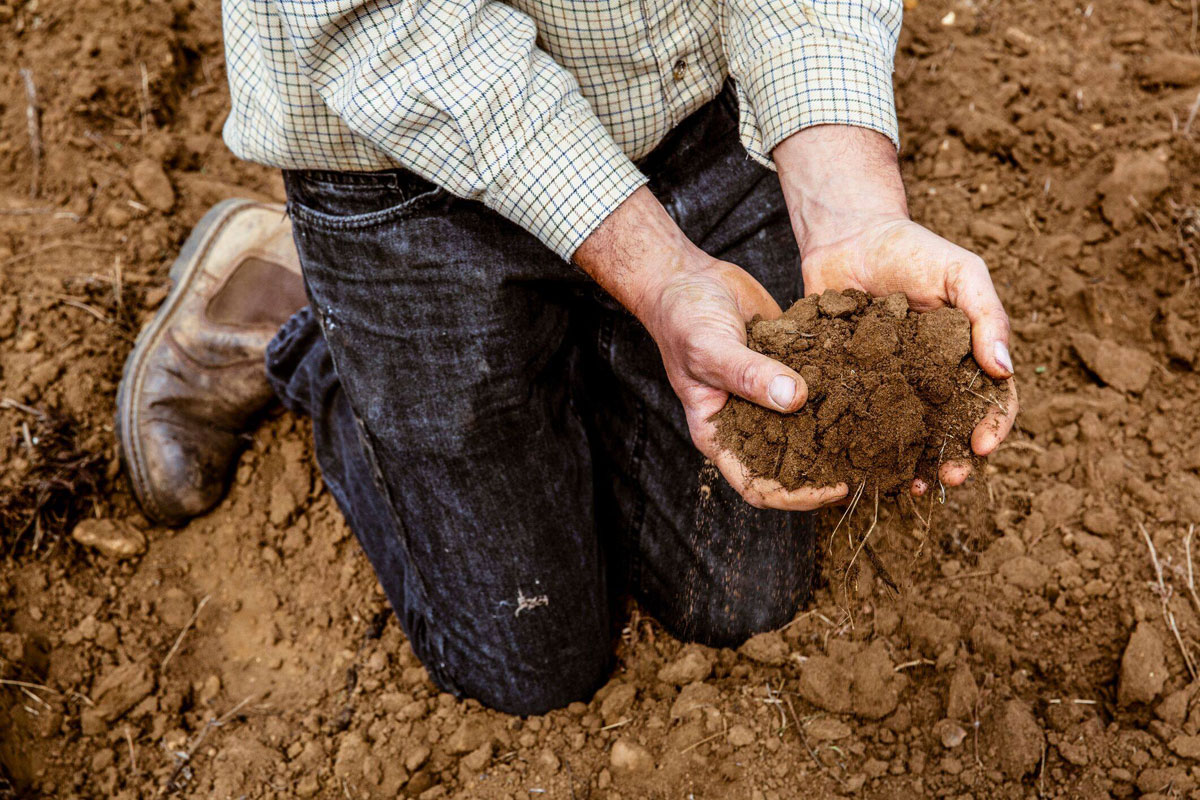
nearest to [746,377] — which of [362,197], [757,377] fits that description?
[757,377]

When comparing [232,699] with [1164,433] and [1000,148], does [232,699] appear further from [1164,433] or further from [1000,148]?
[1000,148]

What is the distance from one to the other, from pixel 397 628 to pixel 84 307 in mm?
1253

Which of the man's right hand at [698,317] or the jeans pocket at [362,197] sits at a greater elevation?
the jeans pocket at [362,197]

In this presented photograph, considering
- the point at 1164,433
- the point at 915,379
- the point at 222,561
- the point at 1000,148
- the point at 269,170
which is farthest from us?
the point at 269,170

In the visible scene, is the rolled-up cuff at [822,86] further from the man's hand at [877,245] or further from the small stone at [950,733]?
the small stone at [950,733]

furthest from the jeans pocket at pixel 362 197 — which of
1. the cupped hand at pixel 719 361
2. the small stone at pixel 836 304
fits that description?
the small stone at pixel 836 304

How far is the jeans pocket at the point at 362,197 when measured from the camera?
1691mm

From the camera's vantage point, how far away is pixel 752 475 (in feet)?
4.61

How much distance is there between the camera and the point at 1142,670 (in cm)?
174

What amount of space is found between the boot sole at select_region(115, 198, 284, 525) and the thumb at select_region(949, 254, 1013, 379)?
1954 millimetres

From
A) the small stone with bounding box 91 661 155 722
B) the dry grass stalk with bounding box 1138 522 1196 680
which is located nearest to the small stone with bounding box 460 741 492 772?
the small stone with bounding box 91 661 155 722

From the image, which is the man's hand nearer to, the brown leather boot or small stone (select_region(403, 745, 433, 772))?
small stone (select_region(403, 745, 433, 772))

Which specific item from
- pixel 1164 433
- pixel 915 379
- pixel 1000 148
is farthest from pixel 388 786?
pixel 1000 148

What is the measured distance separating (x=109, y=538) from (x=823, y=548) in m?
1.73
